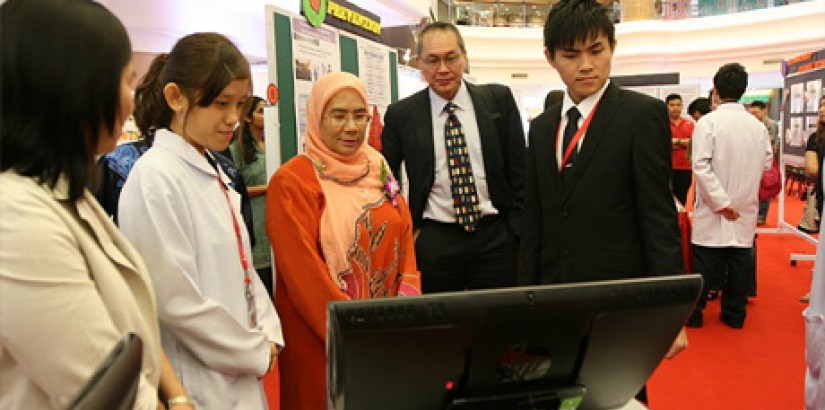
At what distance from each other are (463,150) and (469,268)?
0.49 metres

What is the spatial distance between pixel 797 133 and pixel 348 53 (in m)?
5.17

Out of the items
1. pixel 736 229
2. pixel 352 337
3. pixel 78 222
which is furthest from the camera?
pixel 736 229

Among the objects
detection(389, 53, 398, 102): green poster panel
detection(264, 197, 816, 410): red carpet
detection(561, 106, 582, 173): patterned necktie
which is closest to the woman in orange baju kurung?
detection(561, 106, 582, 173): patterned necktie

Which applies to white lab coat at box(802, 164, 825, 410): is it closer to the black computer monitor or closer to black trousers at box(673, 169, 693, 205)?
the black computer monitor

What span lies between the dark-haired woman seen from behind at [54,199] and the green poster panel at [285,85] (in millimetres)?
1974

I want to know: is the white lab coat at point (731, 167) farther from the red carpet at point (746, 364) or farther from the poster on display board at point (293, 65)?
the poster on display board at point (293, 65)

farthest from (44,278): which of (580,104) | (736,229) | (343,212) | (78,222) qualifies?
(736,229)

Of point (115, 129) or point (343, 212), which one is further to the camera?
point (343, 212)

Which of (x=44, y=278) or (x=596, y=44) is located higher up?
(x=596, y=44)

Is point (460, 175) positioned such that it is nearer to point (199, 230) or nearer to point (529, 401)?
point (199, 230)

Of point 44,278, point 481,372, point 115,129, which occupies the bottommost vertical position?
point 481,372

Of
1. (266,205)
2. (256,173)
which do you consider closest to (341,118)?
(266,205)

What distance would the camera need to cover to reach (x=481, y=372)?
0.85 meters

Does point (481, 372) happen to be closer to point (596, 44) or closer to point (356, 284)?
point (356, 284)
